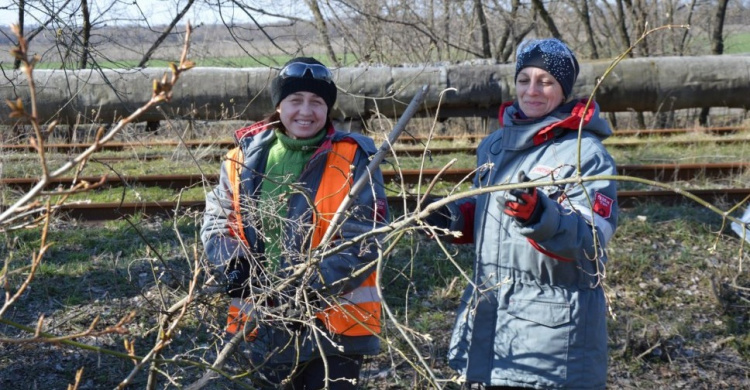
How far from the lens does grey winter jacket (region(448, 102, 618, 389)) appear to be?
297 centimetres

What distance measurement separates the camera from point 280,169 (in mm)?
3246

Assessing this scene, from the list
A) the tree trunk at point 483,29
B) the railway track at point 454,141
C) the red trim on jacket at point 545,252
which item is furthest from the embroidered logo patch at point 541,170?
the tree trunk at point 483,29

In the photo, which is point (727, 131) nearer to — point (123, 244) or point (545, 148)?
point (123, 244)

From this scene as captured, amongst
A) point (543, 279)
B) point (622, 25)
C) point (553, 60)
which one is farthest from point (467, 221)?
point (622, 25)

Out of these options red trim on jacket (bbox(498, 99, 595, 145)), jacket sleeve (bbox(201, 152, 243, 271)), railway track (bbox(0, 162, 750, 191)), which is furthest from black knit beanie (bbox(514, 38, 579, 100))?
railway track (bbox(0, 162, 750, 191))

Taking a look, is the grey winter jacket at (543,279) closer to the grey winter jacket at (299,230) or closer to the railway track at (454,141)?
the grey winter jacket at (299,230)

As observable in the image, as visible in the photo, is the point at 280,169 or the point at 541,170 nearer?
the point at 541,170

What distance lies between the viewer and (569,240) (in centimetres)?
281

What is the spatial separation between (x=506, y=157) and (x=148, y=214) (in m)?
4.51

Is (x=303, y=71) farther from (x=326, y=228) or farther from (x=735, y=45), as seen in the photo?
(x=735, y=45)

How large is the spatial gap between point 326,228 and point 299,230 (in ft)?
0.97

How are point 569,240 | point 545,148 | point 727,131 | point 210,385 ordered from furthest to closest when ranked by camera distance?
1. point 727,131
2. point 210,385
3. point 545,148
4. point 569,240

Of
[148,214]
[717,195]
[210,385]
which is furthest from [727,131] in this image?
[210,385]

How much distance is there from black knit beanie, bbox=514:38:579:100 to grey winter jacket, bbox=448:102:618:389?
0.10 m
